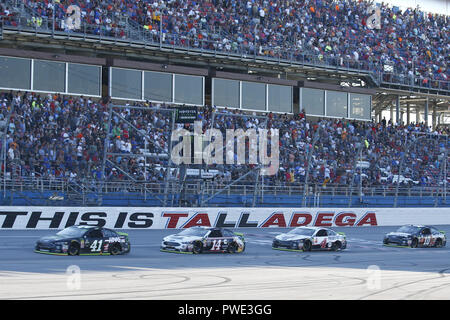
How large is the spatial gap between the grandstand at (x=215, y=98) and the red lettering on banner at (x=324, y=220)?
537 mm

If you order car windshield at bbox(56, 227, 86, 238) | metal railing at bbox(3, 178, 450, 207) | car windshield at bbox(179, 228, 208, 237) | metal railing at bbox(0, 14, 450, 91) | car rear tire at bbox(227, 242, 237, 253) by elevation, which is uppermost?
metal railing at bbox(0, 14, 450, 91)

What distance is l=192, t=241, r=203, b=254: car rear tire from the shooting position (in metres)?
23.6

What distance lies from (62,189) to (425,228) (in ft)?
46.9

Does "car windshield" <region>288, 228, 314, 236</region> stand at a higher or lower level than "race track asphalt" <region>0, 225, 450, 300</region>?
higher

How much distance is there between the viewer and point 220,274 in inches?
694

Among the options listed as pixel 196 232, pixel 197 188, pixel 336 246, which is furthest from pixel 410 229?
pixel 196 232

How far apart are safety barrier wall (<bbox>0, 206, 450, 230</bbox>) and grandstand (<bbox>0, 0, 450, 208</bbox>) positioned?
42cm

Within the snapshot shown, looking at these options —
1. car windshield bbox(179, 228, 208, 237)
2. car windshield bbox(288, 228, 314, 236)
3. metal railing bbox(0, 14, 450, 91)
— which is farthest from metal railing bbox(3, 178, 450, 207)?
metal railing bbox(0, 14, 450, 91)

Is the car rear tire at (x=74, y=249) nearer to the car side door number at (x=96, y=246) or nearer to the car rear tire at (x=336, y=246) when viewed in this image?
the car side door number at (x=96, y=246)

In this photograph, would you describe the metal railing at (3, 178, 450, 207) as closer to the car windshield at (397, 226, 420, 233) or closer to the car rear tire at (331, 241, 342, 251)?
the car windshield at (397, 226, 420, 233)

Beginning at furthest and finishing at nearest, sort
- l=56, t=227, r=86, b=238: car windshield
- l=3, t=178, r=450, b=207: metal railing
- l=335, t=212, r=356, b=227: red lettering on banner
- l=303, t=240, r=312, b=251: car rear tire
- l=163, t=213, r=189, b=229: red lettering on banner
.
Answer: l=335, t=212, r=356, b=227: red lettering on banner < l=163, t=213, r=189, b=229: red lettering on banner < l=3, t=178, r=450, b=207: metal railing < l=303, t=240, r=312, b=251: car rear tire < l=56, t=227, r=86, b=238: car windshield

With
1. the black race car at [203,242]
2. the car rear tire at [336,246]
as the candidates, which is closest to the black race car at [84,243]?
the black race car at [203,242]
